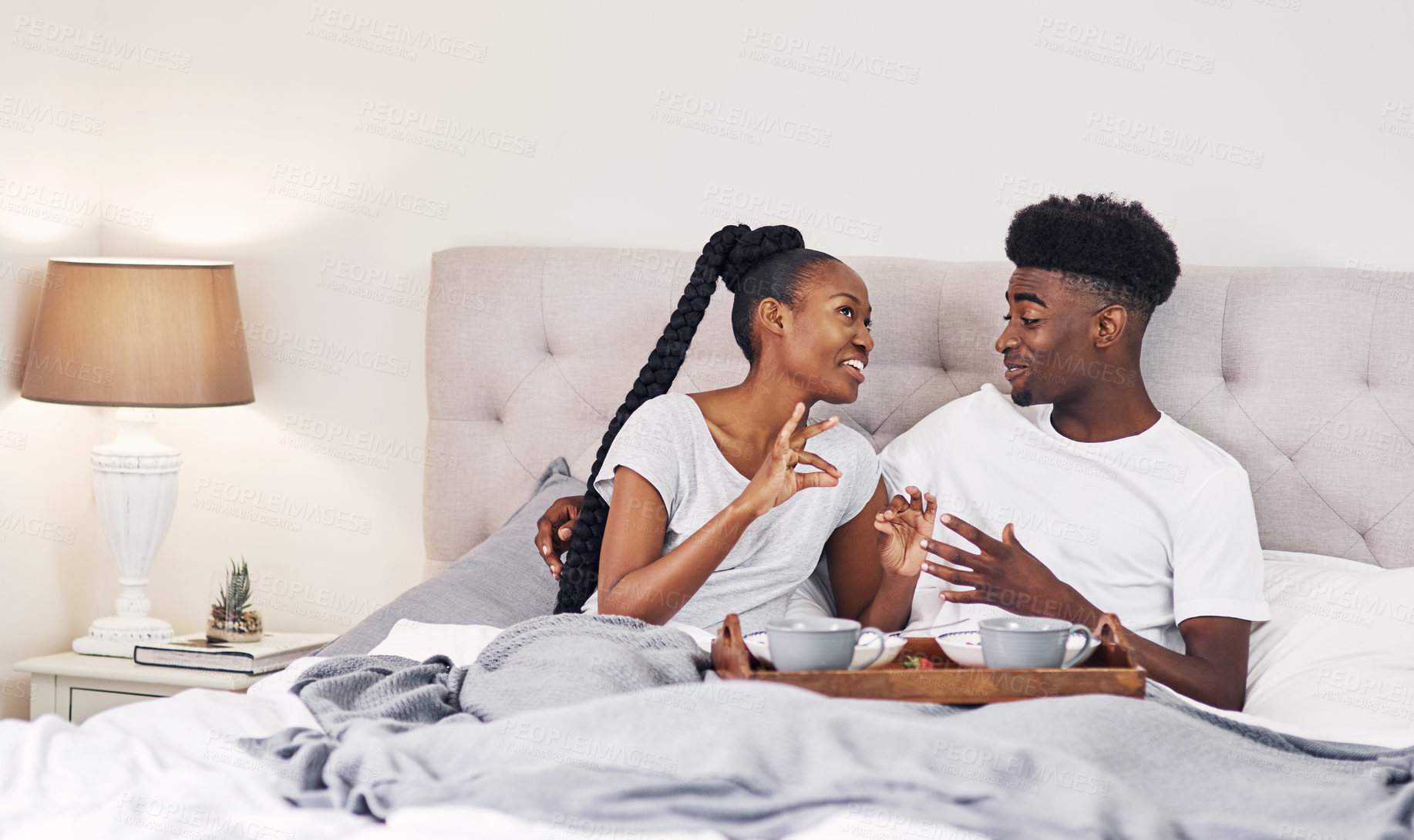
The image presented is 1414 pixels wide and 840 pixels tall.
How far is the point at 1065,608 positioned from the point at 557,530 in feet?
2.56

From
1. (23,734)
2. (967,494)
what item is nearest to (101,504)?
(23,734)

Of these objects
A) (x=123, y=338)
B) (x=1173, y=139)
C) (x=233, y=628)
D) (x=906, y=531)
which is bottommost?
(x=233, y=628)

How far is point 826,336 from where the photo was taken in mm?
1759

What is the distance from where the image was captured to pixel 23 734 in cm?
112

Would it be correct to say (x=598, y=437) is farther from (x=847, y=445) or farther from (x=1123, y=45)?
(x=1123, y=45)

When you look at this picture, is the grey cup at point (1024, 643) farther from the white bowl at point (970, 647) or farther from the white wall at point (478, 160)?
the white wall at point (478, 160)

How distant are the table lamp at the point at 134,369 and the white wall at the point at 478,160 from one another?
0.54 feet

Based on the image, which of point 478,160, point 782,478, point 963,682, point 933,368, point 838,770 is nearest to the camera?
point 838,770

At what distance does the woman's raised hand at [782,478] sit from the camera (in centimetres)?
157

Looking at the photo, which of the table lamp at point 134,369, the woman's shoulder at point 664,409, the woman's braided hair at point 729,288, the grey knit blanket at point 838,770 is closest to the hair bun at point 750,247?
the woman's braided hair at point 729,288

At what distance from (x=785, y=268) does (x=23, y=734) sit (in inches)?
44.4

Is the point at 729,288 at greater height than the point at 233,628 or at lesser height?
greater

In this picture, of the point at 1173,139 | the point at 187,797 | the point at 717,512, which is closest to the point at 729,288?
the point at 717,512

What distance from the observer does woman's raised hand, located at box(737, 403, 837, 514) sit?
5.16 feet
